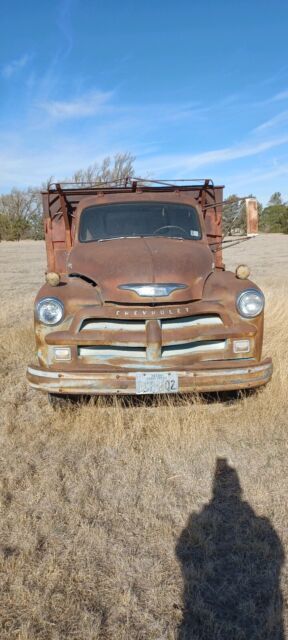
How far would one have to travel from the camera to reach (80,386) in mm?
3580

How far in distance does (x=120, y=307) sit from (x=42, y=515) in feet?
5.55

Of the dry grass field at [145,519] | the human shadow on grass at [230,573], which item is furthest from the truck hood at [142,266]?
the human shadow on grass at [230,573]

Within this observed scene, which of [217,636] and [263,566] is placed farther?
[263,566]

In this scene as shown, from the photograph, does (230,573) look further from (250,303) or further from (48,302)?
(48,302)

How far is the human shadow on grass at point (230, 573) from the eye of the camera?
2.02 metres

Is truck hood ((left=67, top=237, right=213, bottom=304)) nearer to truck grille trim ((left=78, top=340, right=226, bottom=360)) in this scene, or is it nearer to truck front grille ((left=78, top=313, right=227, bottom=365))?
truck front grille ((left=78, top=313, right=227, bottom=365))

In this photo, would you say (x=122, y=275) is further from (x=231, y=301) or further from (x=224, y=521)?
(x=224, y=521)

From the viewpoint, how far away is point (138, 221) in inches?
206

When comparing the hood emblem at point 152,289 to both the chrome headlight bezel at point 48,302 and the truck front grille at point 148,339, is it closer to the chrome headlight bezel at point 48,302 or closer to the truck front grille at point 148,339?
the truck front grille at point 148,339

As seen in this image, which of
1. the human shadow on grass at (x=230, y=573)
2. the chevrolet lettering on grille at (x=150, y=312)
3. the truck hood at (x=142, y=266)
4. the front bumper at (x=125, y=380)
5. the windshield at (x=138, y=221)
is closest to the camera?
the human shadow on grass at (x=230, y=573)

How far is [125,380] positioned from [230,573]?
63.0 inches

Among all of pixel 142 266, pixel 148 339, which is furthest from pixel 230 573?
pixel 142 266

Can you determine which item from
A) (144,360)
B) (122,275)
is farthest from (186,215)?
(144,360)

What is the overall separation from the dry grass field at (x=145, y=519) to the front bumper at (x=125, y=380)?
1.59 ft
